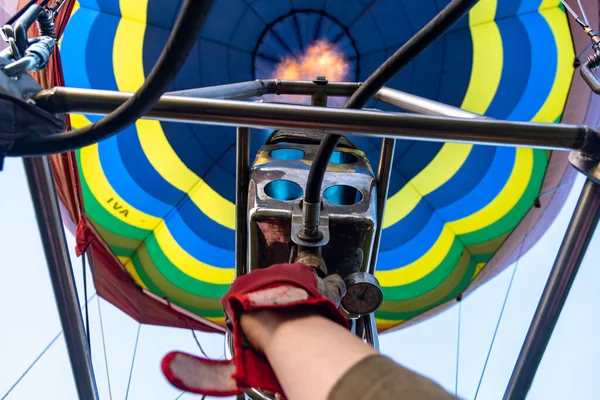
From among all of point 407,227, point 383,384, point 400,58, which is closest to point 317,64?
point 407,227

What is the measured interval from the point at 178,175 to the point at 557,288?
291cm

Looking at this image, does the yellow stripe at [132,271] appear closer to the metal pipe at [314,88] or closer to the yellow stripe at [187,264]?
the yellow stripe at [187,264]

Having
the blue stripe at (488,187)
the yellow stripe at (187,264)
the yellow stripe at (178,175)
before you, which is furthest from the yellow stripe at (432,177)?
the yellow stripe at (187,264)

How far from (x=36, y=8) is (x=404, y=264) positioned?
9.95 ft

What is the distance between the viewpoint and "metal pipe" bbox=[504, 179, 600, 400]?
1.21 metres

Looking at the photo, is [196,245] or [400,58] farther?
[196,245]

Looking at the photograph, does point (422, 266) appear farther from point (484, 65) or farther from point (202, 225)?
point (202, 225)

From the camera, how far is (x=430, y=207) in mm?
3889

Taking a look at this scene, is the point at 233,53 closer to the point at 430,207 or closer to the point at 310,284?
the point at 430,207

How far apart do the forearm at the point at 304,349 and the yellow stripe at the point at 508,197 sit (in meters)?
3.25

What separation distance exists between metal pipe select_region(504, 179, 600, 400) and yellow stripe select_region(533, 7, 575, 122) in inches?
98.0

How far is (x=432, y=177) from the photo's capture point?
3791mm

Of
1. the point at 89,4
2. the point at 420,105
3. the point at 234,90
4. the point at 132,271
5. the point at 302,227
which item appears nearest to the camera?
the point at 302,227

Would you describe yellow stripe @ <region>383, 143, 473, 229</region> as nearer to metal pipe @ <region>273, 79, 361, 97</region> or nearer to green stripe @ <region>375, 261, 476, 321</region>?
green stripe @ <region>375, 261, 476, 321</region>
